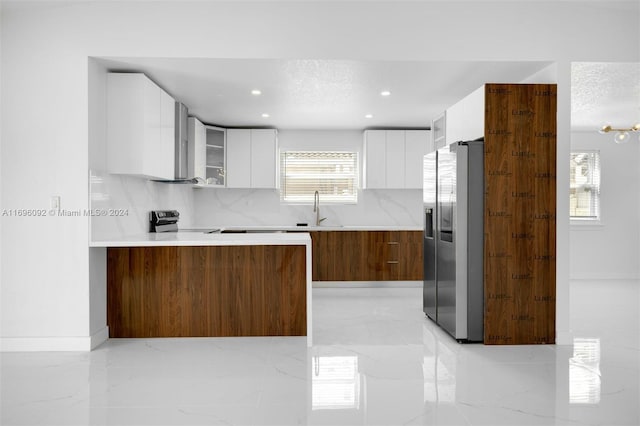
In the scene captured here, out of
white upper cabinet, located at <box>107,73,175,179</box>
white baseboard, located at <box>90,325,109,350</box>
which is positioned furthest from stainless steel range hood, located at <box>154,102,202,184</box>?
white baseboard, located at <box>90,325,109,350</box>

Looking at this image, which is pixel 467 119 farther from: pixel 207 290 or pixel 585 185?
pixel 585 185

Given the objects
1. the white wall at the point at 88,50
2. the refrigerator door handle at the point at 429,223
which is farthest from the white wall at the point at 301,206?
the white wall at the point at 88,50

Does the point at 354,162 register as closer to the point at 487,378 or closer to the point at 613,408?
the point at 487,378

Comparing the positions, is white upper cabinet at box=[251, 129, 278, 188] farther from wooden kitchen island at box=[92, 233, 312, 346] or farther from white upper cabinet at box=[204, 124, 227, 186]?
wooden kitchen island at box=[92, 233, 312, 346]

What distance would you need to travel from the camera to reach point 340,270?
20.0ft

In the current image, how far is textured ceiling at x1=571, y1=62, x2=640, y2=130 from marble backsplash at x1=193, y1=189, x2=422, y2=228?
7.84 feet

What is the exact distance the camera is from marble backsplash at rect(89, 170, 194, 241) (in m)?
3.61

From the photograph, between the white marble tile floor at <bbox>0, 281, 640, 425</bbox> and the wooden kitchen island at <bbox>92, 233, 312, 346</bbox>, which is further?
the wooden kitchen island at <bbox>92, 233, 312, 346</bbox>

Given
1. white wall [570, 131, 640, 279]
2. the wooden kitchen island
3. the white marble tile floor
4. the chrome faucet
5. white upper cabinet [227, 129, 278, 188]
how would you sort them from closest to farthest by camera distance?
1. the white marble tile floor
2. the wooden kitchen island
3. white upper cabinet [227, 129, 278, 188]
4. the chrome faucet
5. white wall [570, 131, 640, 279]

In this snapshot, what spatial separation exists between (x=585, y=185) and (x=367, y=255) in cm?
377

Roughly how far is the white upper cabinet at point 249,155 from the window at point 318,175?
1.55ft

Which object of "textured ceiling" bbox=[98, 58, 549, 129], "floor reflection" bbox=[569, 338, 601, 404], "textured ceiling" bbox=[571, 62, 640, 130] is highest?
"textured ceiling" bbox=[571, 62, 640, 130]

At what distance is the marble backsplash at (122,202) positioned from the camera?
3.61 meters

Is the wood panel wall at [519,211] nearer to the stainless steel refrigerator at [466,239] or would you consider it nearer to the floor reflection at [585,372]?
the stainless steel refrigerator at [466,239]
